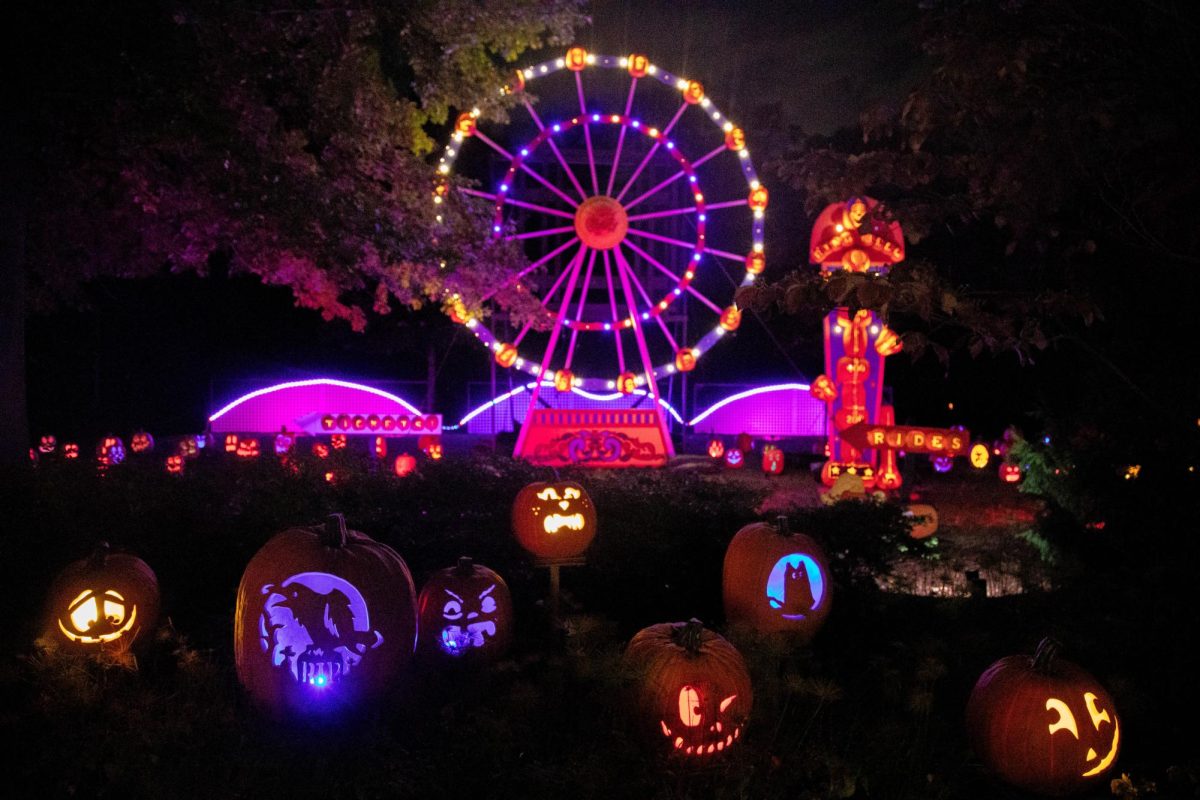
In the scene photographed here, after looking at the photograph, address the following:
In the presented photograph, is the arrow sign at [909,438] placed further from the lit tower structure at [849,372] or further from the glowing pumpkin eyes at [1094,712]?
the glowing pumpkin eyes at [1094,712]

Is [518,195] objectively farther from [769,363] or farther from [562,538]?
[562,538]

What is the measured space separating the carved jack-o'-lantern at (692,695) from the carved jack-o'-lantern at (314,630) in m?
1.03

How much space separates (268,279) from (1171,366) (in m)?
8.61

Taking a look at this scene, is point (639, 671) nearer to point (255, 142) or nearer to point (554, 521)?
point (554, 521)

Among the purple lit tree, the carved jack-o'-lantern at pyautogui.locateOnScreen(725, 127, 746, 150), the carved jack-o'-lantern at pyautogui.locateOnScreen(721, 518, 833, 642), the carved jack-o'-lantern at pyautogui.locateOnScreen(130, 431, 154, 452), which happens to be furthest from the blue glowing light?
the carved jack-o'-lantern at pyautogui.locateOnScreen(130, 431, 154, 452)

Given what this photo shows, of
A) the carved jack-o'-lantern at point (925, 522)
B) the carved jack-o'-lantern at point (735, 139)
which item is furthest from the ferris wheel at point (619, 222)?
the carved jack-o'-lantern at point (925, 522)

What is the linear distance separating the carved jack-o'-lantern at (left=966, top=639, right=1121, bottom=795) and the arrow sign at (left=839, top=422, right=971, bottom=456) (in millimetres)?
6594

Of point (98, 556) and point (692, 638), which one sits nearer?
point (692, 638)

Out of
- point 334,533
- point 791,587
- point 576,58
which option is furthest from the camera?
point 576,58

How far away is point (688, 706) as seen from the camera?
3580mm

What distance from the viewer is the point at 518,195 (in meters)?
17.8

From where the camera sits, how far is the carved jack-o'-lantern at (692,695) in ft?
11.4

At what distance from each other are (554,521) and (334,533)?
6.06ft

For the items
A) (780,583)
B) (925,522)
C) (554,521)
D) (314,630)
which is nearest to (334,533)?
(314,630)
